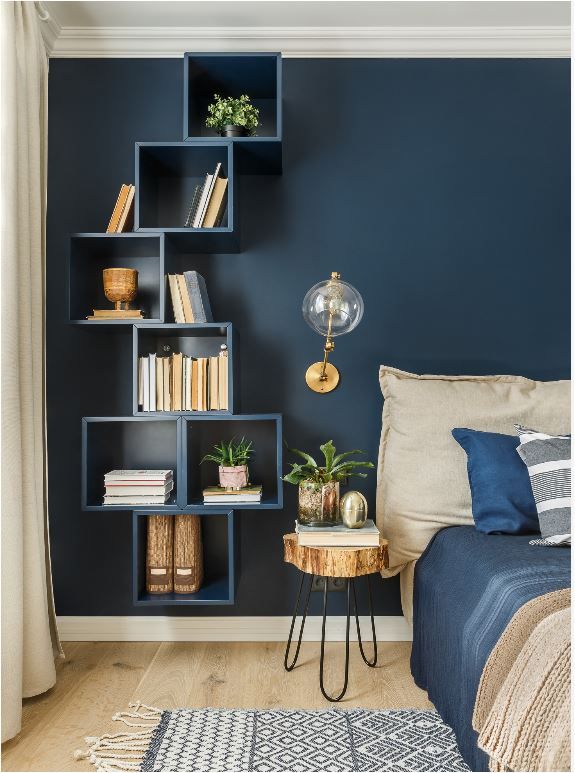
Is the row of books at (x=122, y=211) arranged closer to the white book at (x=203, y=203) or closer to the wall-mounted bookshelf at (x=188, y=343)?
the white book at (x=203, y=203)

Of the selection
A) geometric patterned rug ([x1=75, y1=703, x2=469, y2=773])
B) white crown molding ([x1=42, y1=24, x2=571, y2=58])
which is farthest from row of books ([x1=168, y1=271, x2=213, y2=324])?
geometric patterned rug ([x1=75, y1=703, x2=469, y2=773])

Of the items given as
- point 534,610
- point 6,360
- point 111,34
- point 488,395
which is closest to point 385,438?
point 488,395

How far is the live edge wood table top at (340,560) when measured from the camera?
7.76 feet

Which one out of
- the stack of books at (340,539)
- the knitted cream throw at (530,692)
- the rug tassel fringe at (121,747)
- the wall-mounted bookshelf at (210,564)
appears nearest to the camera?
the knitted cream throw at (530,692)

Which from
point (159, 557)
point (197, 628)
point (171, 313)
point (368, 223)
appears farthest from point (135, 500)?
point (368, 223)

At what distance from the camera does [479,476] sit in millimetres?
2408

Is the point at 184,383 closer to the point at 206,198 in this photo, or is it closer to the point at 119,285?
the point at 119,285

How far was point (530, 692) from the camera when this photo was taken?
1354 mm

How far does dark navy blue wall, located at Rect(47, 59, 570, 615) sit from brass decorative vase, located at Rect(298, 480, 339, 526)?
1.48 feet

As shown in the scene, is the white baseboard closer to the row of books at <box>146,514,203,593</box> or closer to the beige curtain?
the row of books at <box>146,514,203,593</box>

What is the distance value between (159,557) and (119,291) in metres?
1.11

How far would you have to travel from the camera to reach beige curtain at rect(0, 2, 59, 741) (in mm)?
2172

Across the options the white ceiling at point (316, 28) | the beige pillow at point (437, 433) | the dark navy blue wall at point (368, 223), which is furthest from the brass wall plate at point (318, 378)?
the white ceiling at point (316, 28)

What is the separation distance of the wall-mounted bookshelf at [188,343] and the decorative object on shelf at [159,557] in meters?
0.46
